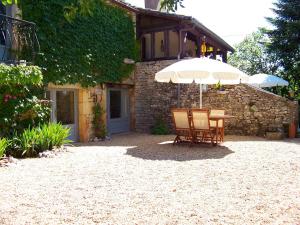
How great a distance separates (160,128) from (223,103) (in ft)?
8.19

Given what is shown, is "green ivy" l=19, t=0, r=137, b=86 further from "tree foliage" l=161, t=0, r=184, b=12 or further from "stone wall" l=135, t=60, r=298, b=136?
"tree foliage" l=161, t=0, r=184, b=12

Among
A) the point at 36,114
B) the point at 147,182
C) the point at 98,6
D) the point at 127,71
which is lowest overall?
the point at 147,182

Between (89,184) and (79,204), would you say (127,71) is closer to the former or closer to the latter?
(89,184)

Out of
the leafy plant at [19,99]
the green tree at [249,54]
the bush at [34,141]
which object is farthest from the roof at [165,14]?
the green tree at [249,54]

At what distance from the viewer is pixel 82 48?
1024cm

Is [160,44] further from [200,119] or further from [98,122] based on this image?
[200,119]

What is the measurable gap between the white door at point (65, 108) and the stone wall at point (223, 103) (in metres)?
3.09

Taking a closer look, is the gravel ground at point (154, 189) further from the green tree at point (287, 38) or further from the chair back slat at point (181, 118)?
the green tree at point (287, 38)

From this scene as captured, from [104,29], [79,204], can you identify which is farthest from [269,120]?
[79,204]

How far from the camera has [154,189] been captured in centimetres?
445

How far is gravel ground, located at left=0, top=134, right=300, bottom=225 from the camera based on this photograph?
343 centimetres

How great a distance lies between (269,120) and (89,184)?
25.0 feet

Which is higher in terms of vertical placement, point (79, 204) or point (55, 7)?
point (55, 7)

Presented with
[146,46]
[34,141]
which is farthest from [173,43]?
[34,141]
